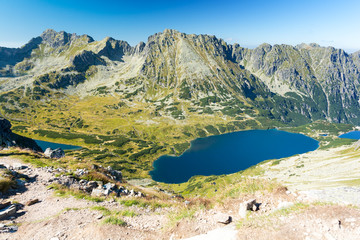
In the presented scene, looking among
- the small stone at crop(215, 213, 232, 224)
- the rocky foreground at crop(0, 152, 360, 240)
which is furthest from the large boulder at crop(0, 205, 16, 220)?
the small stone at crop(215, 213, 232, 224)

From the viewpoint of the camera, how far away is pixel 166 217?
12914 millimetres

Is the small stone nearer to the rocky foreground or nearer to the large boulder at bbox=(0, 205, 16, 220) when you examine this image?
the rocky foreground

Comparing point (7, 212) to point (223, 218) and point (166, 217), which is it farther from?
point (223, 218)

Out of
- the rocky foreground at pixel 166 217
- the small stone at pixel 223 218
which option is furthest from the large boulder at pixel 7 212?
the small stone at pixel 223 218

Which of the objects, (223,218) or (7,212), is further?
(7,212)

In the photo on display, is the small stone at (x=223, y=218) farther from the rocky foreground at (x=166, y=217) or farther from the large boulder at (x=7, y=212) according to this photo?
the large boulder at (x=7, y=212)

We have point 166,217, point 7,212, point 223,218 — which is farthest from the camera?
point 166,217

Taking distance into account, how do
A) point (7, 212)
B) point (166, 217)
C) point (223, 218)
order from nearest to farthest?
point (223, 218) → point (7, 212) → point (166, 217)

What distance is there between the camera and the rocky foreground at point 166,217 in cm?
887

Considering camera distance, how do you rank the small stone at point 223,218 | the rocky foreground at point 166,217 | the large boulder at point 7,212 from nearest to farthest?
the rocky foreground at point 166,217, the small stone at point 223,218, the large boulder at point 7,212

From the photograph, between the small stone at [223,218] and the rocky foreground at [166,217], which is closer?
the rocky foreground at [166,217]

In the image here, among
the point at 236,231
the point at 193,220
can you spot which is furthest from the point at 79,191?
the point at 236,231

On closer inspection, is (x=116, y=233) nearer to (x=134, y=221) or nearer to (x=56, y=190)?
(x=134, y=221)

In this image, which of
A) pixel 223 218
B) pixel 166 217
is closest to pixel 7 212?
pixel 166 217
